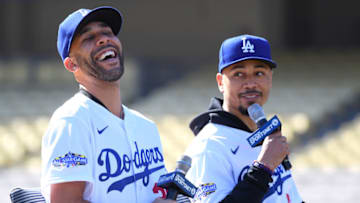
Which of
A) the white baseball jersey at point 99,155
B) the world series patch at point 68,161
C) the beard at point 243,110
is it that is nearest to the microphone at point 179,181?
the white baseball jersey at point 99,155

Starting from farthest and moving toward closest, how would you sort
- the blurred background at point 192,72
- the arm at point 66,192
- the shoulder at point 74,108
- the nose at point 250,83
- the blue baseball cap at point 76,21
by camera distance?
1. the blurred background at point 192,72
2. the nose at point 250,83
3. the blue baseball cap at point 76,21
4. the shoulder at point 74,108
5. the arm at point 66,192

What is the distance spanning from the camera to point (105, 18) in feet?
8.30

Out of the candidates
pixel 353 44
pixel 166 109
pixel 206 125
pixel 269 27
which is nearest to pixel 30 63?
pixel 166 109

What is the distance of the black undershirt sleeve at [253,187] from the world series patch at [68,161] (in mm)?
658

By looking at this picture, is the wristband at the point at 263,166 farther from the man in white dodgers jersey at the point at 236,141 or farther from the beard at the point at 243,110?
the beard at the point at 243,110

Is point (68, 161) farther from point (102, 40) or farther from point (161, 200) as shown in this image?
point (102, 40)

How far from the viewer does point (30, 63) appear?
49.5 feet

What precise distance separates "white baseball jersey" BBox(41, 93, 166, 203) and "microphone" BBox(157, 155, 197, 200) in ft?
0.64

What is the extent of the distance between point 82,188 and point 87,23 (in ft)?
2.21

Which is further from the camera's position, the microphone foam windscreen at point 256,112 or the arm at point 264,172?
the microphone foam windscreen at point 256,112

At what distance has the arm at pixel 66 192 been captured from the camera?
7.08ft

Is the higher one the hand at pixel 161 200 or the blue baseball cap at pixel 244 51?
the blue baseball cap at pixel 244 51

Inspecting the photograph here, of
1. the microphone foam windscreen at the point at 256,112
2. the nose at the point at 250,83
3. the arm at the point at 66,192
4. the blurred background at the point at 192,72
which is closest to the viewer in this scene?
the arm at the point at 66,192

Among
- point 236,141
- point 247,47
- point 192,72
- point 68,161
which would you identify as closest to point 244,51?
point 247,47
